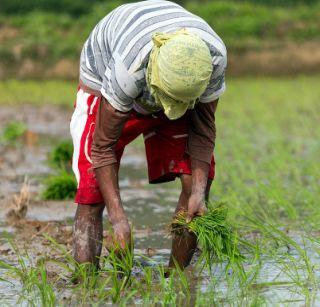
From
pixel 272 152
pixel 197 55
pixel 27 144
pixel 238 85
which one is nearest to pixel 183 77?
pixel 197 55

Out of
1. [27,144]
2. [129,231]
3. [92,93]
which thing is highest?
[92,93]

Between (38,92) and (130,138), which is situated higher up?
(130,138)

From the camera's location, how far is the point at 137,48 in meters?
3.43

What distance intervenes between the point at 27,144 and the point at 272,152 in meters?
2.45

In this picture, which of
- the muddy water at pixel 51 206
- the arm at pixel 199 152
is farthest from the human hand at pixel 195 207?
the muddy water at pixel 51 206

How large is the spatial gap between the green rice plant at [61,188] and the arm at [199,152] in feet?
7.62

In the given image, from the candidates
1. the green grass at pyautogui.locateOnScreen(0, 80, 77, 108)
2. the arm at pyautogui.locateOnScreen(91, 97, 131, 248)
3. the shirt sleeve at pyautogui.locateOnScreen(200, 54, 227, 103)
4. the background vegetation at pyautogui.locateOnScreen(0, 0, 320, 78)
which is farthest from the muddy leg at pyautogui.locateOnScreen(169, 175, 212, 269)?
the background vegetation at pyautogui.locateOnScreen(0, 0, 320, 78)

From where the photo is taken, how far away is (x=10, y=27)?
1883 centimetres

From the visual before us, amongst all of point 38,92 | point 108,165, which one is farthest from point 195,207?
point 38,92

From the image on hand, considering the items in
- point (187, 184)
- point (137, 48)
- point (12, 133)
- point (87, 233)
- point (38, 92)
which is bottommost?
point (38, 92)

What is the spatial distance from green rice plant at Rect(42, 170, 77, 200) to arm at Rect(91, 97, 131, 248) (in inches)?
96.1

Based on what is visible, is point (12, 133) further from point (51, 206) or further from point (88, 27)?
point (88, 27)

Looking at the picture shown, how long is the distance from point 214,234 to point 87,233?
618 mm

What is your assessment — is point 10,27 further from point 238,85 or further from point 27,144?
point 27,144
